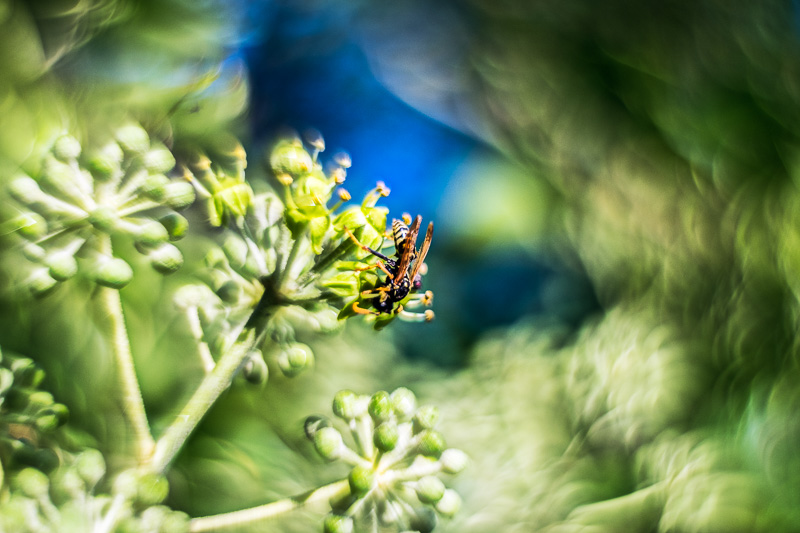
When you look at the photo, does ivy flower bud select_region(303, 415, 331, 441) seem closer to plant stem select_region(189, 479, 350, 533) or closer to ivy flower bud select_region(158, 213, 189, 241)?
plant stem select_region(189, 479, 350, 533)

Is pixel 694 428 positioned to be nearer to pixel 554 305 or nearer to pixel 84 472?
pixel 554 305

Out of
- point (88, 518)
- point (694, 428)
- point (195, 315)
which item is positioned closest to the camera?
point (88, 518)

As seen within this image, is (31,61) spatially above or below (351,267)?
above

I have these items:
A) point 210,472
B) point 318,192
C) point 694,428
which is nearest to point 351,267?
point 318,192

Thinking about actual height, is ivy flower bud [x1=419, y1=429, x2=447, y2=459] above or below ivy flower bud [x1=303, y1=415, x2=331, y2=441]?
above

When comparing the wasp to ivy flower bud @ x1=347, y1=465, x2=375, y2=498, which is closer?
ivy flower bud @ x1=347, y1=465, x2=375, y2=498

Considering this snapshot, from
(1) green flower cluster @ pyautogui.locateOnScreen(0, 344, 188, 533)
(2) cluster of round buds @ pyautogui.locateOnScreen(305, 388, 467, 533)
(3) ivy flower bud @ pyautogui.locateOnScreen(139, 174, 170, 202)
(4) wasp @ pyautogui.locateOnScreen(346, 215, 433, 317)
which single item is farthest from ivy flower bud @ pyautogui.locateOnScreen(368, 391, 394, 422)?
(3) ivy flower bud @ pyautogui.locateOnScreen(139, 174, 170, 202)

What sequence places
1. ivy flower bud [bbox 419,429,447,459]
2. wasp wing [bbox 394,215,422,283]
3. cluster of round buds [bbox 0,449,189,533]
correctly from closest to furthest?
cluster of round buds [bbox 0,449,189,533] < ivy flower bud [bbox 419,429,447,459] < wasp wing [bbox 394,215,422,283]
